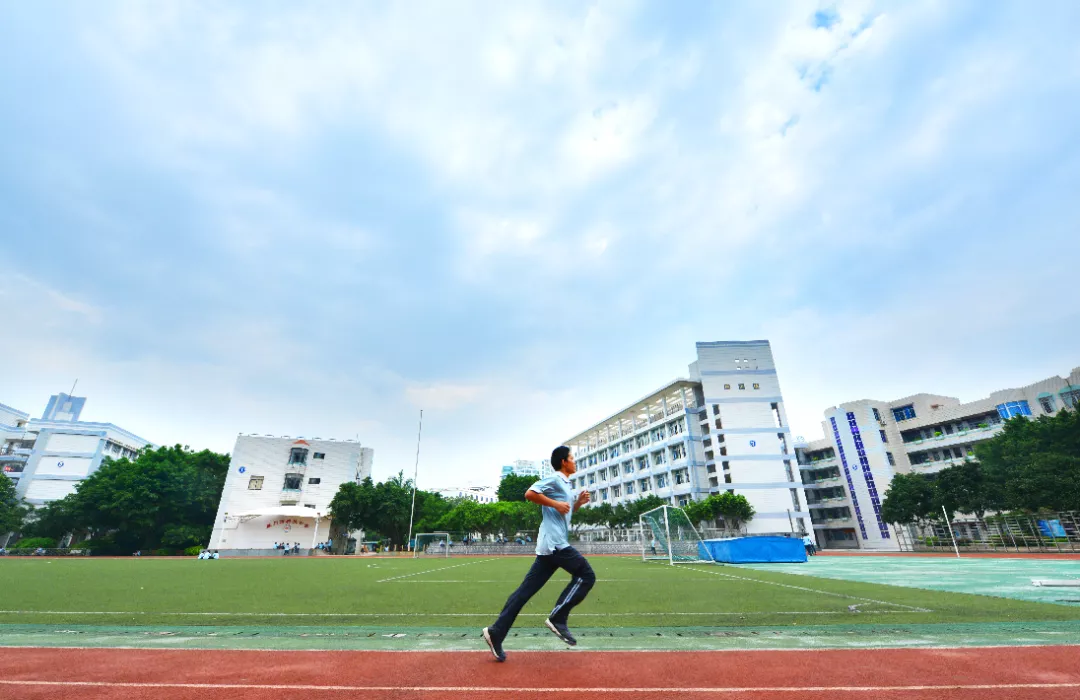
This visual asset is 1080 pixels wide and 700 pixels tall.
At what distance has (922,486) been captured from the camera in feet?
120

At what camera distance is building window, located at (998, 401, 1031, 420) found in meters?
41.6

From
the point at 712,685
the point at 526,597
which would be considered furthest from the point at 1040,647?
the point at 526,597

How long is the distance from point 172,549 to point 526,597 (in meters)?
47.8

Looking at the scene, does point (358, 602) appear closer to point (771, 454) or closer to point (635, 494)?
point (771, 454)

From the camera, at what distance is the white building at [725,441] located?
48.3 metres

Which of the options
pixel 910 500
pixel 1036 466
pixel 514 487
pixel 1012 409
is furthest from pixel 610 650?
pixel 514 487

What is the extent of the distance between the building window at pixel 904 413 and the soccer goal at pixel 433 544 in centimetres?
4833

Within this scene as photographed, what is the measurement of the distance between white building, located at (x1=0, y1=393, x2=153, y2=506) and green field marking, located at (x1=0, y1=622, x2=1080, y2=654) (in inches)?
2721

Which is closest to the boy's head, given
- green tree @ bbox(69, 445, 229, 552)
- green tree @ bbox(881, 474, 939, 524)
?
green tree @ bbox(881, 474, 939, 524)

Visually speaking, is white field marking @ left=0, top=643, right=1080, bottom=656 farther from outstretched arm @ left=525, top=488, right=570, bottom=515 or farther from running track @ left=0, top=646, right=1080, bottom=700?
outstretched arm @ left=525, top=488, right=570, bottom=515

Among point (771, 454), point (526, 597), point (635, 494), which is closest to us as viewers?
point (526, 597)

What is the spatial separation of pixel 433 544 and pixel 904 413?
50.0 metres

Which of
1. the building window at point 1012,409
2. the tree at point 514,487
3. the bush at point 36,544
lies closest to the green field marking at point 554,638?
the bush at point 36,544

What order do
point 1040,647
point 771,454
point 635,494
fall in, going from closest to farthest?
point 1040,647
point 771,454
point 635,494
